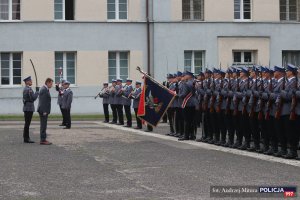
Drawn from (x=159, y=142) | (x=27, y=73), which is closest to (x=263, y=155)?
(x=159, y=142)

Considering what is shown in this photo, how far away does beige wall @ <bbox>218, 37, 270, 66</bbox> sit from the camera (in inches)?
1607

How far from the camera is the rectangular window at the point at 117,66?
40.2 m

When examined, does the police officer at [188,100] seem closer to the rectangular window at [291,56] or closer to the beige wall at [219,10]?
the beige wall at [219,10]

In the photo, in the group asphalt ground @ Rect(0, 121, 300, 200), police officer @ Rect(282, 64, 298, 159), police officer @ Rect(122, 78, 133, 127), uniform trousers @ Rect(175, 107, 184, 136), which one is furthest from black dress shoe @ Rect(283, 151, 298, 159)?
police officer @ Rect(122, 78, 133, 127)

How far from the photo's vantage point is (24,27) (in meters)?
38.6

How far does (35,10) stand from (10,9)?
52.6 inches

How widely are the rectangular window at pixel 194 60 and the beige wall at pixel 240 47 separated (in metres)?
1.11

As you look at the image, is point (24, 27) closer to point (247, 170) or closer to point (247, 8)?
point (247, 8)

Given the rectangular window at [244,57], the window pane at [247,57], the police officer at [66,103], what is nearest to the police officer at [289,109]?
the police officer at [66,103]

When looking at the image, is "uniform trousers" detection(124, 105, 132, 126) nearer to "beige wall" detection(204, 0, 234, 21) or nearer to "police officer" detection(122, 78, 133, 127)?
"police officer" detection(122, 78, 133, 127)

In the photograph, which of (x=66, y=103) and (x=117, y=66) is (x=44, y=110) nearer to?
(x=66, y=103)

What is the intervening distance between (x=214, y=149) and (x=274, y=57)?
24.3m

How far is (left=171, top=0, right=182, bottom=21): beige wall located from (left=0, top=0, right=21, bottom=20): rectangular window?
8480mm

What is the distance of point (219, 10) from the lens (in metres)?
40.8
